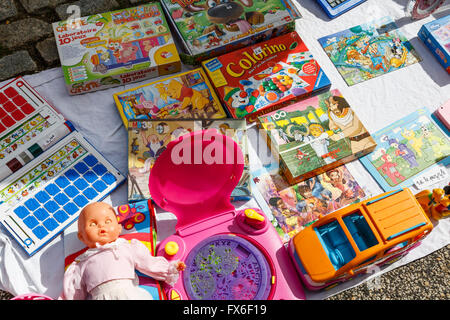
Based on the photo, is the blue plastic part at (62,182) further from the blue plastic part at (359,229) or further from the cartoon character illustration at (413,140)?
the cartoon character illustration at (413,140)

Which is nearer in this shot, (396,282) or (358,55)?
(396,282)

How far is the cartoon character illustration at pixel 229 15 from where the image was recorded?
148 centimetres

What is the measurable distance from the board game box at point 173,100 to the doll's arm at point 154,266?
47cm

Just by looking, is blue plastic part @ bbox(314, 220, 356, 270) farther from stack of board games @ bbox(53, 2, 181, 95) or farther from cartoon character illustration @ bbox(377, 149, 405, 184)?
stack of board games @ bbox(53, 2, 181, 95)

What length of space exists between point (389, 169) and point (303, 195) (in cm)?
30

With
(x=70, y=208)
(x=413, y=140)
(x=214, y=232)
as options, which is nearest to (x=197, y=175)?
(x=214, y=232)

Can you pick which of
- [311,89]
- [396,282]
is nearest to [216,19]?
[311,89]

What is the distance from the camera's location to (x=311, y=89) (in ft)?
4.61

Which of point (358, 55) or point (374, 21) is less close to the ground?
point (374, 21)

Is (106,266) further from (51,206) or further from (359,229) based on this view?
(359,229)

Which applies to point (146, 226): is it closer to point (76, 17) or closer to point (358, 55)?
point (76, 17)

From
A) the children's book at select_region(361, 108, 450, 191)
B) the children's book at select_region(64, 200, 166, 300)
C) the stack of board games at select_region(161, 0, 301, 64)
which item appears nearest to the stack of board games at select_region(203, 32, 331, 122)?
the stack of board games at select_region(161, 0, 301, 64)

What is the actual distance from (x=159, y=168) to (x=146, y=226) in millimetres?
191

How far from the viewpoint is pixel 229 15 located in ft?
4.87
